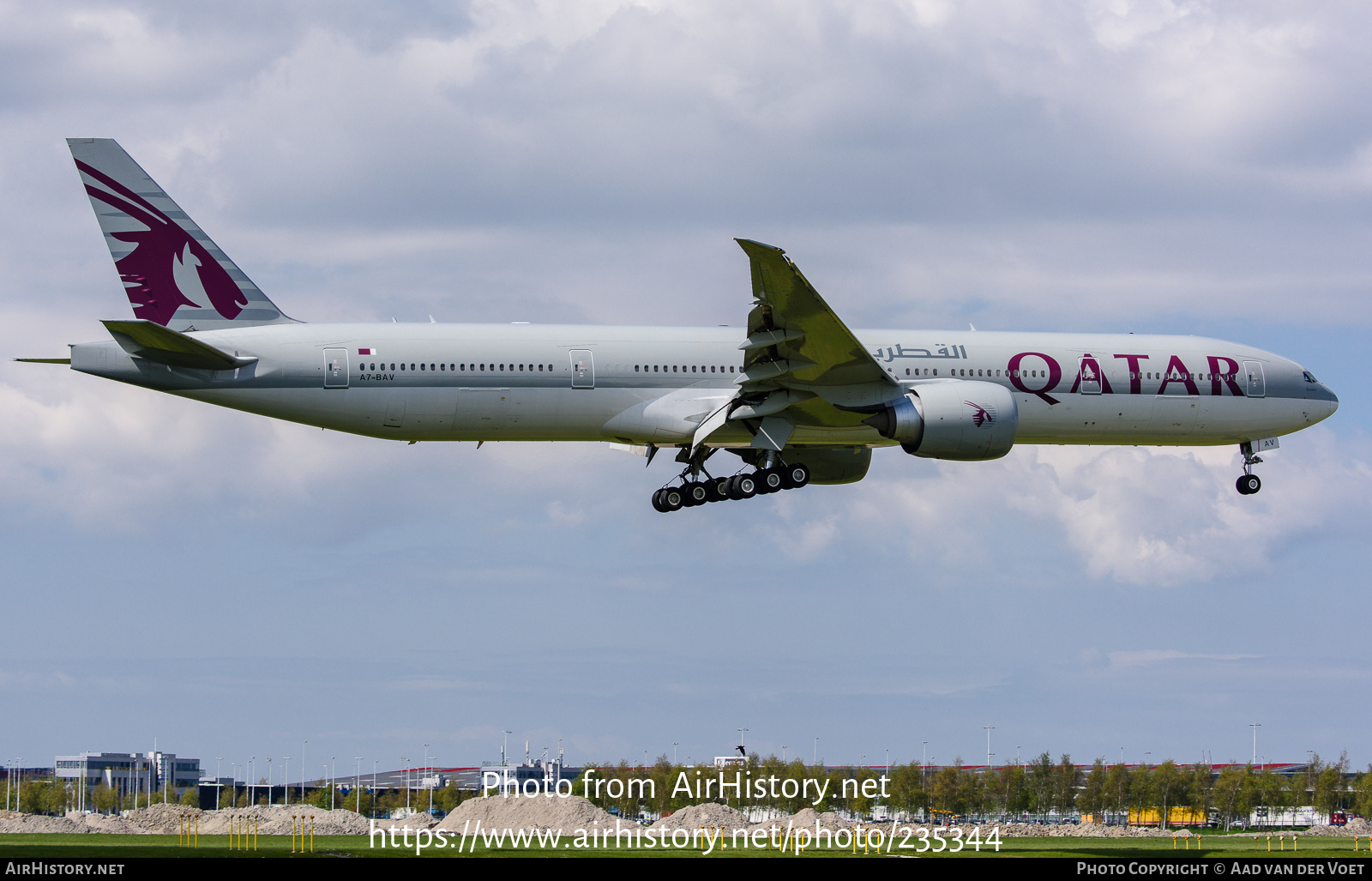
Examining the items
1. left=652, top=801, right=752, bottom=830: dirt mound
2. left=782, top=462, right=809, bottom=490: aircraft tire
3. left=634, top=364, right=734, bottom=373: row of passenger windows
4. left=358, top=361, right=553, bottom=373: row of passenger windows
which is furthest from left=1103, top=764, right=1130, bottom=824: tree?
left=358, top=361, right=553, bottom=373: row of passenger windows

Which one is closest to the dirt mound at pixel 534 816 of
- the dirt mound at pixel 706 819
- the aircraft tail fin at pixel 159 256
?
the dirt mound at pixel 706 819

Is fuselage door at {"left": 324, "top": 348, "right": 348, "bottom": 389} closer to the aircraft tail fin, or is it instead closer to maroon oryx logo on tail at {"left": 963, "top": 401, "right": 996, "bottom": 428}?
the aircraft tail fin

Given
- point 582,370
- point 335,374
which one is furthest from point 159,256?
point 582,370

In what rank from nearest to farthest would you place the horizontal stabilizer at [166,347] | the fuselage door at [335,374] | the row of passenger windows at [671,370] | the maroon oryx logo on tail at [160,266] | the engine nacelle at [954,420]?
1. the horizontal stabilizer at [166,347]
2. the engine nacelle at [954,420]
3. the fuselage door at [335,374]
4. the row of passenger windows at [671,370]
5. the maroon oryx logo on tail at [160,266]

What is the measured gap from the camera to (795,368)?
32.2 meters

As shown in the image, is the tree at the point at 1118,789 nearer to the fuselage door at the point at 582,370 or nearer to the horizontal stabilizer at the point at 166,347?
the fuselage door at the point at 582,370

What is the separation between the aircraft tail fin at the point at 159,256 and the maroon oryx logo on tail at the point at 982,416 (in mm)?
15453

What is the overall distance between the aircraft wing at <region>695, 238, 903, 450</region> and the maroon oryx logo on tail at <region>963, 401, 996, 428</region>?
1.68m

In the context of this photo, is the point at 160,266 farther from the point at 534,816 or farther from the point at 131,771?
the point at 131,771

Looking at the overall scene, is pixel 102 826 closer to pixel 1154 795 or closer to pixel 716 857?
pixel 716 857

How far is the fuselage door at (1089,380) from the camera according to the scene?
118 feet

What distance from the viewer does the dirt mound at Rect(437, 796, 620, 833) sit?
128 feet

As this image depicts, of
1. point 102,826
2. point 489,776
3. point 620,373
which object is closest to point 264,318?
point 620,373

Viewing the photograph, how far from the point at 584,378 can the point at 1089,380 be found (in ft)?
39.3
